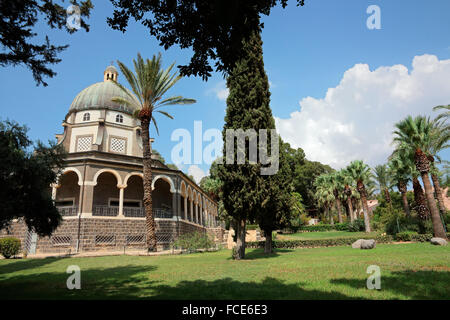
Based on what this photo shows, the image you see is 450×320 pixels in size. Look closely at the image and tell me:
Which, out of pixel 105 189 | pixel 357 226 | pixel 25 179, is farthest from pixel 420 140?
pixel 105 189

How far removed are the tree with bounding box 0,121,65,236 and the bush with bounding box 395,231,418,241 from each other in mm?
25391

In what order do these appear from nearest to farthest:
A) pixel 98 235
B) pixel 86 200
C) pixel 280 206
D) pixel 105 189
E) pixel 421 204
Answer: pixel 280 206, pixel 98 235, pixel 86 200, pixel 421 204, pixel 105 189

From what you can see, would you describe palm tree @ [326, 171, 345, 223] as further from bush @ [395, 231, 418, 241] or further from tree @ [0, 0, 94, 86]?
tree @ [0, 0, 94, 86]

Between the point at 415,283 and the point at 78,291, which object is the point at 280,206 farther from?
the point at 78,291

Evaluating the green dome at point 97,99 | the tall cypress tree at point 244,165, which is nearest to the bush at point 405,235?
the tall cypress tree at point 244,165

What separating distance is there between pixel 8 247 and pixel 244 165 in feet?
53.5

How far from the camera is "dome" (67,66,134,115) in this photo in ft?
106

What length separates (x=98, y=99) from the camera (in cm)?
3272

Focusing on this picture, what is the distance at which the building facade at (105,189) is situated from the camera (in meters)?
22.5

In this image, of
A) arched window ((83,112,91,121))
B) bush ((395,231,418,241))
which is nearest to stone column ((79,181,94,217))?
arched window ((83,112,91,121))

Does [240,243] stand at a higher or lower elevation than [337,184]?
lower

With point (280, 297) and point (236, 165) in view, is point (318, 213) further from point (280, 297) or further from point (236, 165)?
point (280, 297)

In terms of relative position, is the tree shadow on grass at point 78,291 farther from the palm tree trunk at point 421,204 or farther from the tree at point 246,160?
the palm tree trunk at point 421,204

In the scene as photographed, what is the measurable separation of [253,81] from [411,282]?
1111 centimetres
